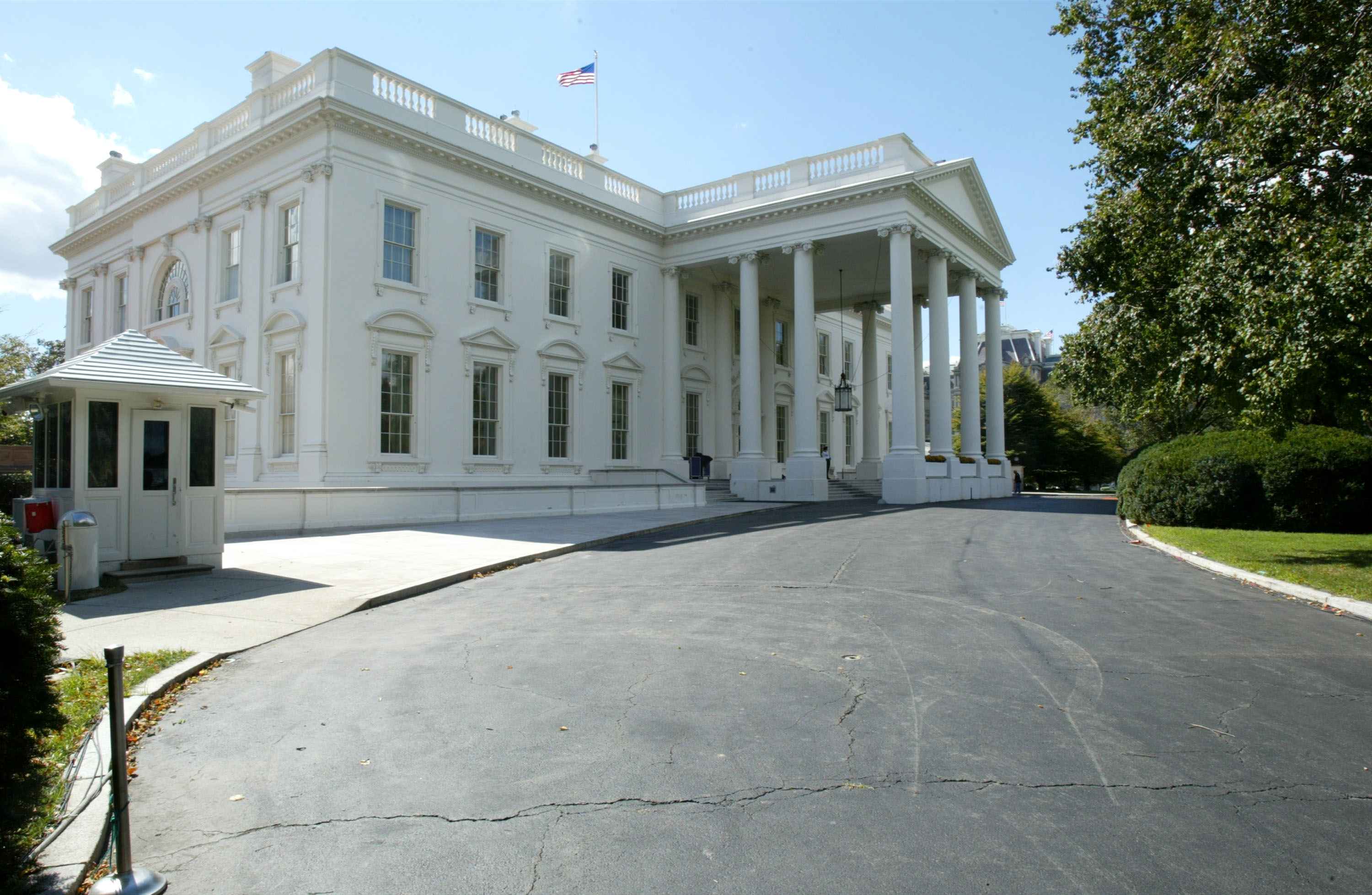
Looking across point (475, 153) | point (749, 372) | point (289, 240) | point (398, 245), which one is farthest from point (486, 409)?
point (749, 372)

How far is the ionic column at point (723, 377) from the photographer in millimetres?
35500

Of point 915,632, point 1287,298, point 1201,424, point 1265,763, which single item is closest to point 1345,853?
point 1265,763

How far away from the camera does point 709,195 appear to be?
3238cm

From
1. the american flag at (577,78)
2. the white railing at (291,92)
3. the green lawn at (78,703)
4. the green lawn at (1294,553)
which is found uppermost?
the american flag at (577,78)

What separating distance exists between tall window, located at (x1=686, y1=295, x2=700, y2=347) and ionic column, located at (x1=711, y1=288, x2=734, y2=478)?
3.34ft

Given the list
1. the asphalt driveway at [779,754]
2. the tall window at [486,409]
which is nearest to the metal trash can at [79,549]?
the asphalt driveway at [779,754]

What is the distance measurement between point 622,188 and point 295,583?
77.1ft

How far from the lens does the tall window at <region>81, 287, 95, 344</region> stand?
33.0 metres

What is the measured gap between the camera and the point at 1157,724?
5.06 metres

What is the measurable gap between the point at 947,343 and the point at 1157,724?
2825 centimetres

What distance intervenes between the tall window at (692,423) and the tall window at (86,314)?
23730mm

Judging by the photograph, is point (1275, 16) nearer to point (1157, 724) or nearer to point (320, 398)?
point (1157, 724)

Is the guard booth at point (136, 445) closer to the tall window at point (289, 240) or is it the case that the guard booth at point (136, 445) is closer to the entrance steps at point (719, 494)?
the tall window at point (289, 240)

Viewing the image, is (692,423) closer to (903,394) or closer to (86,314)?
(903,394)
